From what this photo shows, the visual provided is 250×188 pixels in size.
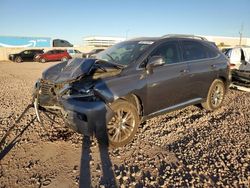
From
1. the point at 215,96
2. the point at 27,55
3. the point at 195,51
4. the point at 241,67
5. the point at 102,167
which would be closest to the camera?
the point at 102,167

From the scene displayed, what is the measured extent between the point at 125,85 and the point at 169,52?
147 cm

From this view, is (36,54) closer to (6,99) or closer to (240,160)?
(6,99)

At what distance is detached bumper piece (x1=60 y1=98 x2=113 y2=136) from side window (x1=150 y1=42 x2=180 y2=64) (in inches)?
63.9

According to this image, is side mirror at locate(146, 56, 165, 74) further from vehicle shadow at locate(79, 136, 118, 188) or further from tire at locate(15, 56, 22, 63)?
tire at locate(15, 56, 22, 63)

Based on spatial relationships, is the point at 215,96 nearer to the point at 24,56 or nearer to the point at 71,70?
the point at 71,70

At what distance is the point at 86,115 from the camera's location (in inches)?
143

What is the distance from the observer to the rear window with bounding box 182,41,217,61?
5.46 m

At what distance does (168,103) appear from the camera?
197 inches

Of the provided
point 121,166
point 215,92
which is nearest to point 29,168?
point 121,166

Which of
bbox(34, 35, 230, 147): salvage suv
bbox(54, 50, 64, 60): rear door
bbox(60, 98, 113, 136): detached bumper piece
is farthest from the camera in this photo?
bbox(54, 50, 64, 60): rear door

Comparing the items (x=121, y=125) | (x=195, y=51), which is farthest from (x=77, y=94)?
(x=195, y=51)

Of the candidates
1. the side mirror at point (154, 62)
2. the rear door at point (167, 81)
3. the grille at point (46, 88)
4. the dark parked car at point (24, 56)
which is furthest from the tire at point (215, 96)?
the dark parked car at point (24, 56)

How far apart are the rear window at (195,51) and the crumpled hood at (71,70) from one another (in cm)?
191

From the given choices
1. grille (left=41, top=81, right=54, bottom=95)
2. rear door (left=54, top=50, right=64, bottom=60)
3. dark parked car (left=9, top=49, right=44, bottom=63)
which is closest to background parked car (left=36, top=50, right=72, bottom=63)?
rear door (left=54, top=50, right=64, bottom=60)
